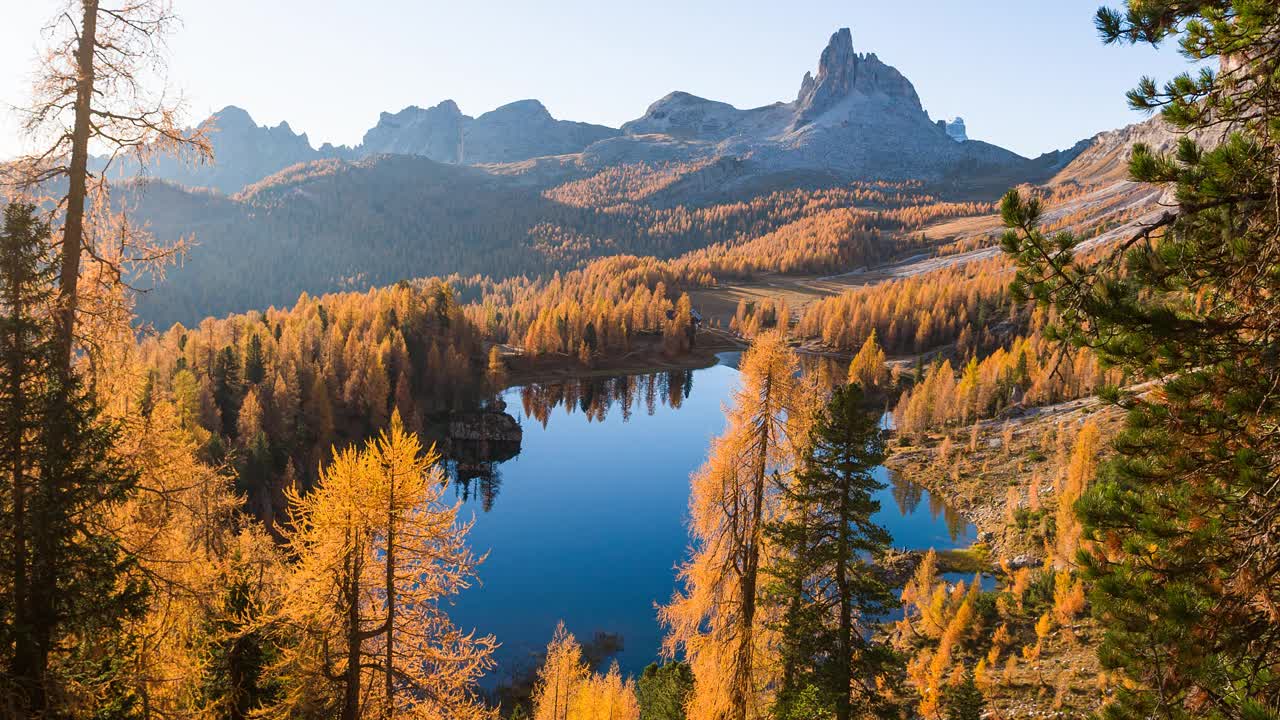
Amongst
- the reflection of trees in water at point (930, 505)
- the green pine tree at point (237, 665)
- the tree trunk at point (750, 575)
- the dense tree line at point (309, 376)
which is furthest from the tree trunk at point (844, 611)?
the reflection of trees in water at point (930, 505)

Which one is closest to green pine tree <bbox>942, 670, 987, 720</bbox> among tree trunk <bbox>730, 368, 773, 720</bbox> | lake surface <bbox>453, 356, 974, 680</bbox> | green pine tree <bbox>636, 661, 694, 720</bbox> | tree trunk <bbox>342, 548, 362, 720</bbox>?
green pine tree <bbox>636, 661, 694, 720</bbox>

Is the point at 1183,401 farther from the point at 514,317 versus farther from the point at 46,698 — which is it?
the point at 514,317

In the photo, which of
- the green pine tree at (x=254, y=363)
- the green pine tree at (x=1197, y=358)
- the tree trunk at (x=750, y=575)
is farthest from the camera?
the green pine tree at (x=254, y=363)

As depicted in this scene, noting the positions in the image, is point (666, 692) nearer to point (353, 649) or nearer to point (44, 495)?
point (353, 649)

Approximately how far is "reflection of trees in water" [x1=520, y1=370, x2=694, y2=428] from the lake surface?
0.66 m

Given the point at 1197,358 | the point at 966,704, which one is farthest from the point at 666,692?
the point at 1197,358

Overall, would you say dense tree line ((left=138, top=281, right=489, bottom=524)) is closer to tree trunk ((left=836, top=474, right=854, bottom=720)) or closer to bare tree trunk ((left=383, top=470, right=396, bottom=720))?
bare tree trunk ((left=383, top=470, right=396, bottom=720))

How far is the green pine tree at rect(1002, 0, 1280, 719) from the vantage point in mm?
5863

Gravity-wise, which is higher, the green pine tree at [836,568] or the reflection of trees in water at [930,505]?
the green pine tree at [836,568]

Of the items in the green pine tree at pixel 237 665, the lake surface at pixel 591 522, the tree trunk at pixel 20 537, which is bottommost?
the lake surface at pixel 591 522

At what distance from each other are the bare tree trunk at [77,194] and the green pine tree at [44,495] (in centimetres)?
14

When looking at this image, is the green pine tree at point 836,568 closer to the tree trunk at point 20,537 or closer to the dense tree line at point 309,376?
the tree trunk at point 20,537

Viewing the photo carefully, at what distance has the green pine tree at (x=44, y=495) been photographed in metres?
8.72

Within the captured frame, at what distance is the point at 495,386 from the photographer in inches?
4136
